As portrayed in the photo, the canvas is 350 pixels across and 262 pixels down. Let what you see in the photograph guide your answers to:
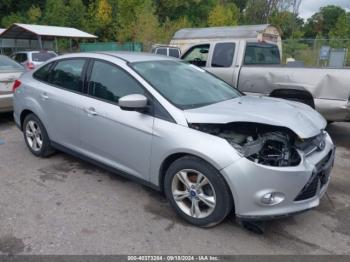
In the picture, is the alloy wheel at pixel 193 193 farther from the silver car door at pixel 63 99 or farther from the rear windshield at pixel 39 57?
the rear windshield at pixel 39 57

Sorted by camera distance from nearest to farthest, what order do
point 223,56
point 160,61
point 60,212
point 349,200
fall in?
1. point 60,212
2. point 349,200
3. point 160,61
4. point 223,56

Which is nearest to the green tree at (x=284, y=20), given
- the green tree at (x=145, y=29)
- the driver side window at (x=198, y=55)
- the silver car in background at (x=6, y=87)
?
the green tree at (x=145, y=29)

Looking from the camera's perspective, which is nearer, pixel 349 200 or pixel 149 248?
pixel 149 248

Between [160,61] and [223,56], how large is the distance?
10.1 feet

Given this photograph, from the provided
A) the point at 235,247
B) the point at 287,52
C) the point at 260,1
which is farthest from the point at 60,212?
the point at 260,1

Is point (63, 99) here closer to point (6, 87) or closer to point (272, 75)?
point (6, 87)

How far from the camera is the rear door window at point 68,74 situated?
4195 millimetres

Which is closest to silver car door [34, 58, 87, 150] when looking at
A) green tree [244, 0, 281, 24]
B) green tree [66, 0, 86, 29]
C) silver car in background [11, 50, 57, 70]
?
silver car in background [11, 50, 57, 70]

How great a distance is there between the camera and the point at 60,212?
11.3ft

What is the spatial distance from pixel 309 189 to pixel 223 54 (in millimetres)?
4472

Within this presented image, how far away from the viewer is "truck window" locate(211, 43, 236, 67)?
267 inches

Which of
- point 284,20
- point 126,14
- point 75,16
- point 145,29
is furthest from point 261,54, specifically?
point 284,20

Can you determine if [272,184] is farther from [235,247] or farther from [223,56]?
[223,56]

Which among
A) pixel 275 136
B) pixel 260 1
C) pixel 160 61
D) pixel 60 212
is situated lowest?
pixel 60 212
